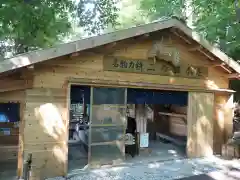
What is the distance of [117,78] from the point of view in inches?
287

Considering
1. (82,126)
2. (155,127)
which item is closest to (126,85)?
(82,126)

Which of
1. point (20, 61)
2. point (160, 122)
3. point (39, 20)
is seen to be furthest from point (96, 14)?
point (20, 61)

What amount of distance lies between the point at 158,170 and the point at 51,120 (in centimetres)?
345

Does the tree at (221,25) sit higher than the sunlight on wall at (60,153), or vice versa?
the tree at (221,25)

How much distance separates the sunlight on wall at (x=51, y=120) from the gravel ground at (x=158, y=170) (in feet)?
3.93

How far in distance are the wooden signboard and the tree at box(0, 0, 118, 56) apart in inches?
208

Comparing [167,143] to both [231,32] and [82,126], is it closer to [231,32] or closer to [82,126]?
[82,126]

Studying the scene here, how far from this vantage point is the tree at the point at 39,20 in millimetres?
10258

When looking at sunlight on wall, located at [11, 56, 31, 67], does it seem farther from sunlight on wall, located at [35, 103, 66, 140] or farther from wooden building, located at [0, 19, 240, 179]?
sunlight on wall, located at [35, 103, 66, 140]

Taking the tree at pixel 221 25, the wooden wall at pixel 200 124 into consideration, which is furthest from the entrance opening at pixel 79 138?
the tree at pixel 221 25

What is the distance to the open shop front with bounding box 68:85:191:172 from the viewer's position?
6.98 metres

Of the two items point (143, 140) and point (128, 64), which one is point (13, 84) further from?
point (143, 140)

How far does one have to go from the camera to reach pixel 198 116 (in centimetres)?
870

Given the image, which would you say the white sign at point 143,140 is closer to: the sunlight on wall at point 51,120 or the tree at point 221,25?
the sunlight on wall at point 51,120
